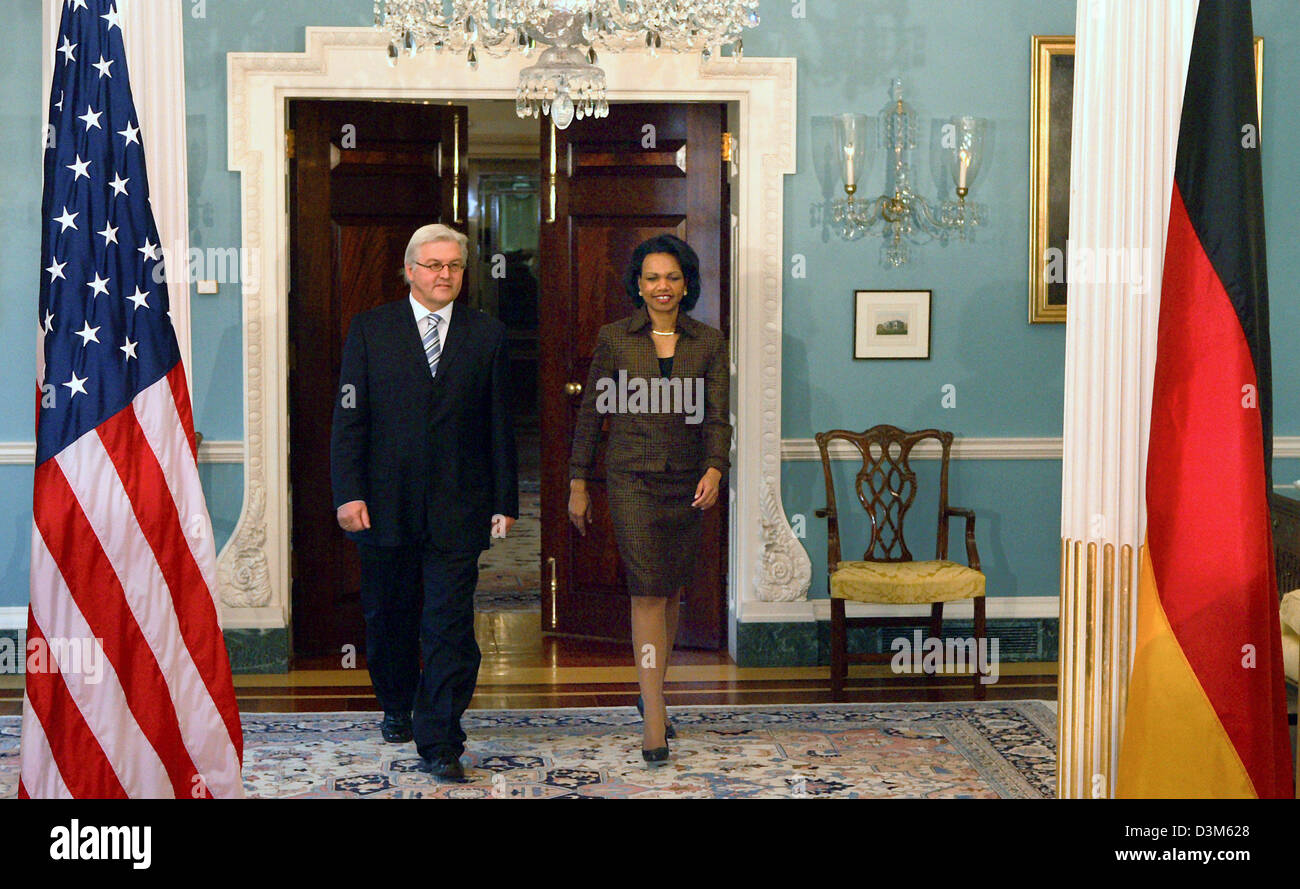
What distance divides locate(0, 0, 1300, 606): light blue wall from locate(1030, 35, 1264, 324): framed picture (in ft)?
0.17

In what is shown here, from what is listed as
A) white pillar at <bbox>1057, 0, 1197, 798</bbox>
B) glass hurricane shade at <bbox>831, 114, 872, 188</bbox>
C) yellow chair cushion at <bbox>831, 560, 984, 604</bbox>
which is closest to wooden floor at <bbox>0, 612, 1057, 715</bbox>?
yellow chair cushion at <bbox>831, 560, 984, 604</bbox>

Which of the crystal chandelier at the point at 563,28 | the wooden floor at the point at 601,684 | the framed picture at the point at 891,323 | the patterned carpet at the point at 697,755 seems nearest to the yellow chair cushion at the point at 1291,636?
the patterned carpet at the point at 697,755

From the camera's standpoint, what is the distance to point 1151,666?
111 inches

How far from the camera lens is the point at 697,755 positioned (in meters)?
4.73

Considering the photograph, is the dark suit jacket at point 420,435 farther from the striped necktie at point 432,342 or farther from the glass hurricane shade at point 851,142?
the glass hurricane shade at point 851,142

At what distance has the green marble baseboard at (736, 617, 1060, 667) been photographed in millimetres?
6109

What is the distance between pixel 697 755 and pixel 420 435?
1.47 m

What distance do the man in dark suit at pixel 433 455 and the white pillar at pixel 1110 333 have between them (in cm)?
207

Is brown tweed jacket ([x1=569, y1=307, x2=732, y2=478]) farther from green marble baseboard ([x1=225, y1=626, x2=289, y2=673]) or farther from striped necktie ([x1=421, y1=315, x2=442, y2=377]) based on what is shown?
green marble baseboard ([x1=225, y1=626, x2=289, y2=673])

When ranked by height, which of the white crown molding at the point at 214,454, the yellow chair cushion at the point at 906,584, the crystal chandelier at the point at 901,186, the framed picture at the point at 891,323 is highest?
the crystal chandelier at the point at 901,186

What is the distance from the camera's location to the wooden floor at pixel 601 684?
5.51 meters

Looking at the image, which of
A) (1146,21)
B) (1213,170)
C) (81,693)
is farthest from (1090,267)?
(81,693)
